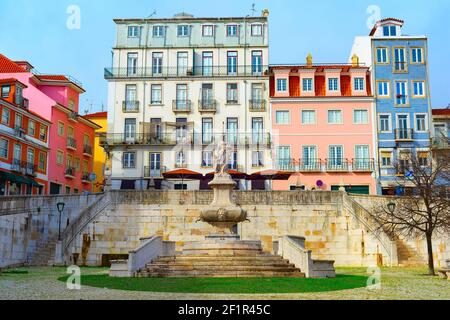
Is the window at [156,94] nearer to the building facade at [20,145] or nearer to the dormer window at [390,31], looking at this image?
the building facade at [20,145]

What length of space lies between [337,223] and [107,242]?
15.3 m

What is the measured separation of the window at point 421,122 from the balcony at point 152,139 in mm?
21491

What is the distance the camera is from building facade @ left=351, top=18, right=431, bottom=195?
174ft

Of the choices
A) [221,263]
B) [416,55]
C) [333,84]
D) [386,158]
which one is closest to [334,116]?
[333,84]

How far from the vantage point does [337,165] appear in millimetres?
53250

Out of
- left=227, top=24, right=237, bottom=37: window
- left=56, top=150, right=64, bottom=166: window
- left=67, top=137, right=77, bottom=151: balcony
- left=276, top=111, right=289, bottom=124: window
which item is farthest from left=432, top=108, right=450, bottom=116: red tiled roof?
left=56, top=150, right=64, bottom=166: window

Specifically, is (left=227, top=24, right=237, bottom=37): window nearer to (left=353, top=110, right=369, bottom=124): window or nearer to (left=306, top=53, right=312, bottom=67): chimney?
A: (left=306, top=53, right=312, bottom=67): chimney

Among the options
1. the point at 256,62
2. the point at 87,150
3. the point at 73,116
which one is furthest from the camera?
the point at 87,150

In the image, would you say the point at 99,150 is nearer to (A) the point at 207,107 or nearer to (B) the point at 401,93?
(A) the point at 207,107

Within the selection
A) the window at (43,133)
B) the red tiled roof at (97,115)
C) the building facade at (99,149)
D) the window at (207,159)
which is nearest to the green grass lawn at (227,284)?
the window at (207,159)

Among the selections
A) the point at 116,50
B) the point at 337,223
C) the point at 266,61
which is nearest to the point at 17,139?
the point at 116,50

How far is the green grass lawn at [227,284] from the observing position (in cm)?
1695

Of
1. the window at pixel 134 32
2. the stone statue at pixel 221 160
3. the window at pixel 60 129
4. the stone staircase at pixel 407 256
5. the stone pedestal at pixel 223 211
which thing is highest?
the window at pixel 134 32

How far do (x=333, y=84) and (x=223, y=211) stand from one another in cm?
3222
